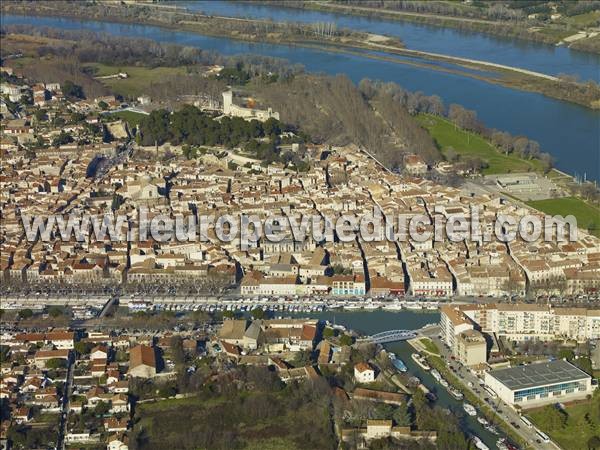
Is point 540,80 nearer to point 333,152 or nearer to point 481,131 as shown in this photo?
point 481,131

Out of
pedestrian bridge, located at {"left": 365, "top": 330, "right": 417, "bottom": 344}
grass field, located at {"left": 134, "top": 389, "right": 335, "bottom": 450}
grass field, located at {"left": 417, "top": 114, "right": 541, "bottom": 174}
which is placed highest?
grass field, located at {"left": 417, "top": 114, "right": 541, "bottom": 174}

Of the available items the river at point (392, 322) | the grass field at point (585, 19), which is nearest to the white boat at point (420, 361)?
the river at point (392, 322)

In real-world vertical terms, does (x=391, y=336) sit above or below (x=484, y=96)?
below

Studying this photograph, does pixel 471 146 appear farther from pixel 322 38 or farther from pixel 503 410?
pixel 322 38

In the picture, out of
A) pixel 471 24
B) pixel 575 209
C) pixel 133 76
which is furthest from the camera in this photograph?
pixel 471 24

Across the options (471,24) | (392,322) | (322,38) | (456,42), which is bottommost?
(392,322)

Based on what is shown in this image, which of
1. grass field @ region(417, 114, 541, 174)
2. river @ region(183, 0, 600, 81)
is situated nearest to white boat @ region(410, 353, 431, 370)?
grass field @ region(417, 114, 541, 174)

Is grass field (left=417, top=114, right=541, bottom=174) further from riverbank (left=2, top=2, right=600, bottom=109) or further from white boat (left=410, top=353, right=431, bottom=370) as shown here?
white boat (left=410, top=353, right=431, bottom=370)

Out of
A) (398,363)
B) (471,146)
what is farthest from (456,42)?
(398,363)
